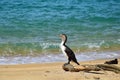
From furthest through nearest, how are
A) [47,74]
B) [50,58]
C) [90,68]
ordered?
[50,58] → [90,68] → [47,74]

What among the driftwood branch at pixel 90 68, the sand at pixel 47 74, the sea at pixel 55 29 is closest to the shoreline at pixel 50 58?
the sea at pixel 55 29

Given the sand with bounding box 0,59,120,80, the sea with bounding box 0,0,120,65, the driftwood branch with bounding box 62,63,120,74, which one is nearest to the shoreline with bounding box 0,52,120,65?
the sea with bounding box 0,0,120,65

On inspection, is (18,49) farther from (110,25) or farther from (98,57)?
(110,25)

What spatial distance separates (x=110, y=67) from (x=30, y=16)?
910 centimetres

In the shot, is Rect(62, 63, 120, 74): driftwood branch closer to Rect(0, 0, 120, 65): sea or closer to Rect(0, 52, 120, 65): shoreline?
Rect(0, 52, 120, 65): shoreline

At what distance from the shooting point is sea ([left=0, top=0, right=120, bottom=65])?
1109 cm

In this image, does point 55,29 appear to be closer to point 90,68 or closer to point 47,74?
point 90,68

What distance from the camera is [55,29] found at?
1427cm

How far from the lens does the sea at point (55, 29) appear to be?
11094 millimetres

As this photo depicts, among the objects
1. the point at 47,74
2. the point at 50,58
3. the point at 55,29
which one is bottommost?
the point at 55,29

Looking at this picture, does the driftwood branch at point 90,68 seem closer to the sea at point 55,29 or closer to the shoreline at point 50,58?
the shoreline at point 50,58

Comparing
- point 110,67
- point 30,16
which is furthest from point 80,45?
point 30,16

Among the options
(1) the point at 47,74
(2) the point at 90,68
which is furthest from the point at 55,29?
(1) the point at 47,74

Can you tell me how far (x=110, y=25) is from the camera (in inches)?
609
